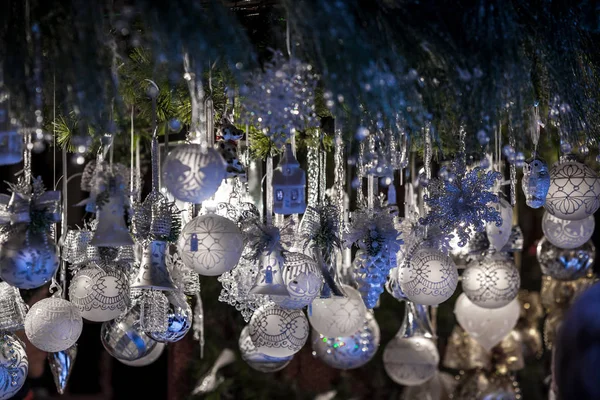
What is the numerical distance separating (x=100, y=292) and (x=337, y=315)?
0.83 m

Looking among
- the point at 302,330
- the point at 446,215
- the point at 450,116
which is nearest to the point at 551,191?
the point at 446,215

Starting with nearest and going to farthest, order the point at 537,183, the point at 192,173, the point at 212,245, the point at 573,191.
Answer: the point at 192,173
the point at 212,245
the point at 537,183
the point at 573,191

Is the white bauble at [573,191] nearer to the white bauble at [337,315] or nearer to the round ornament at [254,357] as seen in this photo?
the white bauble at [337,315]

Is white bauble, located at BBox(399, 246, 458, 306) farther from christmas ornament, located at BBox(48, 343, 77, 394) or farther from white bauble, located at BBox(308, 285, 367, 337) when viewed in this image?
christmas ornament, located at BBox(48, 343, 77, 394)

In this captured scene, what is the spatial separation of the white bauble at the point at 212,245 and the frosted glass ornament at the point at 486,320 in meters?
1.80

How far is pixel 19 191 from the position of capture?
275cm

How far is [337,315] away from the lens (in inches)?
141

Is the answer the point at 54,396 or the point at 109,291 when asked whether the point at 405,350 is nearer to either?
the point at 109,291

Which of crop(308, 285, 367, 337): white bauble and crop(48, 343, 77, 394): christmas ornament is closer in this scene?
crop(308, 285, 367, 337): white bauble

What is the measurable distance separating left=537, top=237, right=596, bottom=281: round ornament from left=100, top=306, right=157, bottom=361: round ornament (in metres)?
1.93

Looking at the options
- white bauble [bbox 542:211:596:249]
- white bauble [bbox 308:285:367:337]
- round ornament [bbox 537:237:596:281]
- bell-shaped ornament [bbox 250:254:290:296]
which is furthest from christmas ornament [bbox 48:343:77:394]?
round ornament [bbox 537:237:596:281]

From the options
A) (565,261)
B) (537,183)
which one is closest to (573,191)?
(537,183)

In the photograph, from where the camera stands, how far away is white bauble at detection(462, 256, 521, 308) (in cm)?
395

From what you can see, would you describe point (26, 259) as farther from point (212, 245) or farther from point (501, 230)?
point (501, 230)
